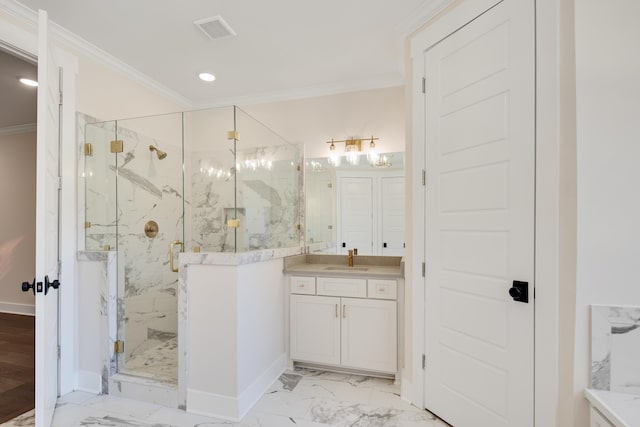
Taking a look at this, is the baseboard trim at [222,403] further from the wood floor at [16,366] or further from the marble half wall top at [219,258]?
the wood floor at [16,366]

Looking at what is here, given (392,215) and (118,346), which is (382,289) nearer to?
(392,215)

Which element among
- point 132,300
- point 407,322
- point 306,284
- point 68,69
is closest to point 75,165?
point 68,69

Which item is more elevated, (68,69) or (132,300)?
(68,69)

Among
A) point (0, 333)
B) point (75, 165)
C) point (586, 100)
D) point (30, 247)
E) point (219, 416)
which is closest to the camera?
point (586, 100)

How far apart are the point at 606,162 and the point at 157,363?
3265 mm

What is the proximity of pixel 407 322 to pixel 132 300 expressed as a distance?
232cm

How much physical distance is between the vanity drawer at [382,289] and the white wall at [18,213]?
4817 millimetres

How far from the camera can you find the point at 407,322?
2312 millimetres

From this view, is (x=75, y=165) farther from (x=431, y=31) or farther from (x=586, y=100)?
(x=586, y=100)

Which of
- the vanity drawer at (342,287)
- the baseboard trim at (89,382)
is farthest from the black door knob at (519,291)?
the baseboard trim at (89,382)

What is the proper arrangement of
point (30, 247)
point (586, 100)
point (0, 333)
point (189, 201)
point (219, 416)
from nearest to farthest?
point (586, 100)
point (219, 416)
point (189, 201)
point (0, 333)
point (30, 247)

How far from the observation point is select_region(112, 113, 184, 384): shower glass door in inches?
105

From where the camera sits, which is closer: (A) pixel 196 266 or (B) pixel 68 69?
(A) pixel 196 266

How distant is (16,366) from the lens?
9.23 feet
